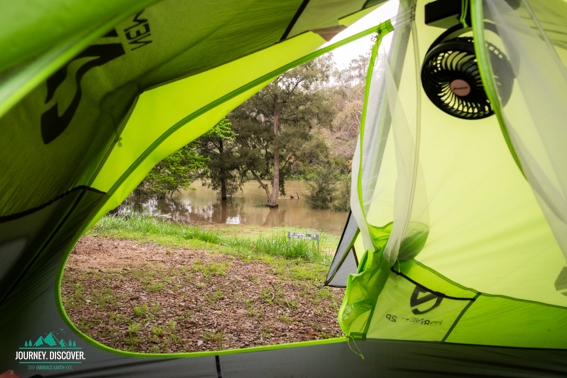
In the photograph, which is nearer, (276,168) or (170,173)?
(170,173)

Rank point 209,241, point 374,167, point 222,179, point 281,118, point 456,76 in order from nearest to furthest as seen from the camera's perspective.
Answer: point 456,76 < point 374,167 < point 209,241 < point 222,179 < point 281,118

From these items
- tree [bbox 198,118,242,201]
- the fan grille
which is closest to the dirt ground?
the fan grille

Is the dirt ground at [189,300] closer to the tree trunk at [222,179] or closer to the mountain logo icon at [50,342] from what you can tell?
the mountain logo icon at [50,342]

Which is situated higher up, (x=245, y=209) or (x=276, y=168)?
(x=276, y=168)

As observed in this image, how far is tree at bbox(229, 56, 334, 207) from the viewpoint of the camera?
9656 mm

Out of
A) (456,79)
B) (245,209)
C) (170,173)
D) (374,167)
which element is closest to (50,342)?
(374,167)

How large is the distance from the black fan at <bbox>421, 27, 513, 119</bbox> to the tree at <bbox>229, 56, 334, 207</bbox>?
840 centimetres

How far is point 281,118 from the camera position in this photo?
10094mm

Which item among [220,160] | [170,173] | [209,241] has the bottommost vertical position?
[209,241]

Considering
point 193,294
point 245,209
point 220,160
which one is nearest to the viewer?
point 193,294

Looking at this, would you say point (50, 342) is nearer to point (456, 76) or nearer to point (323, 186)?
point (456, 76)

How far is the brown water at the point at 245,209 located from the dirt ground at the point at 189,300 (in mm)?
4131

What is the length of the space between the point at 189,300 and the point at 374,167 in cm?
168

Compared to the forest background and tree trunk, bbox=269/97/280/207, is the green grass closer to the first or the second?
the forest background
